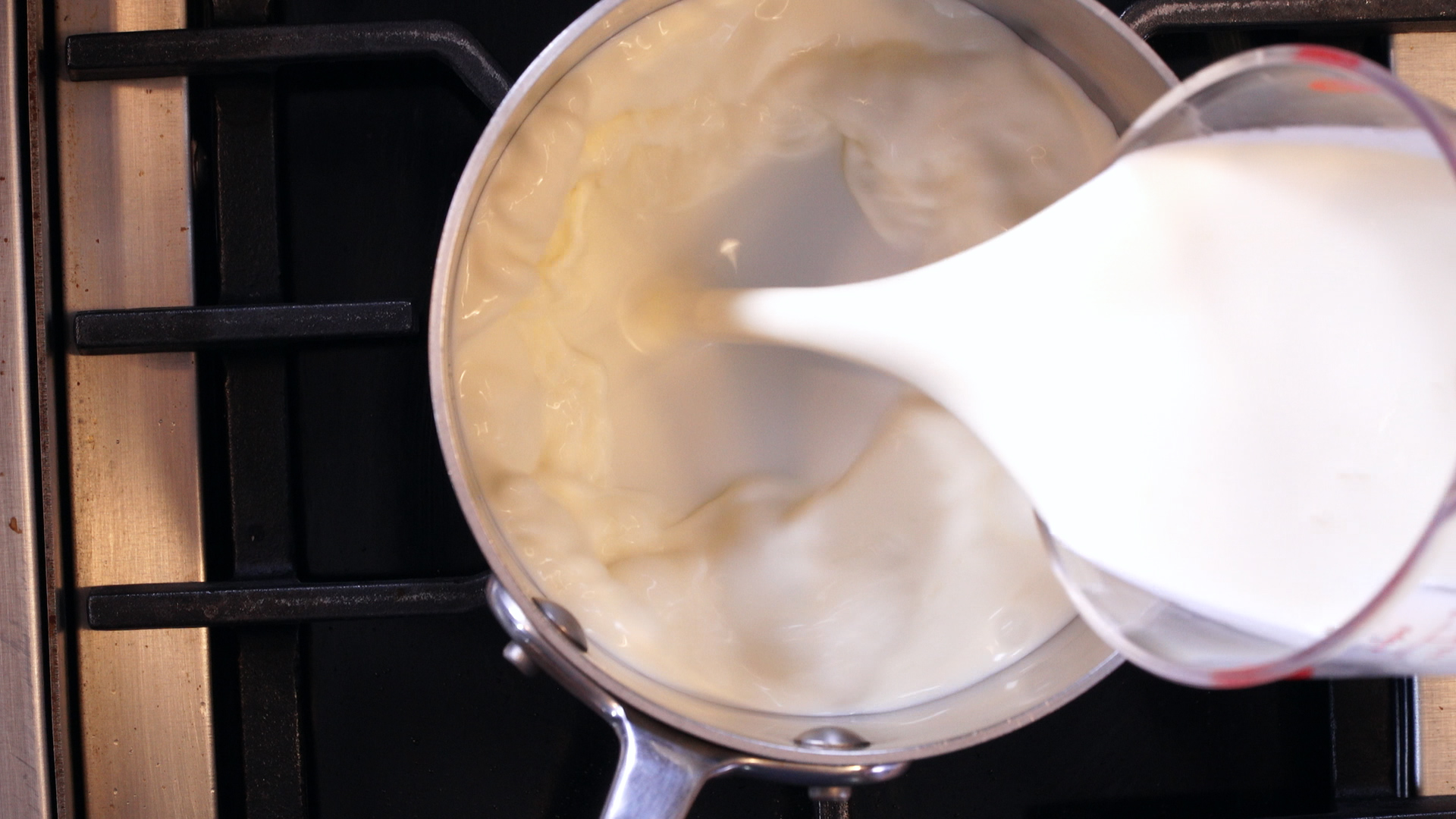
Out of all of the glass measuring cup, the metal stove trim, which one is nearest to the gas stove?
the metal stove trim

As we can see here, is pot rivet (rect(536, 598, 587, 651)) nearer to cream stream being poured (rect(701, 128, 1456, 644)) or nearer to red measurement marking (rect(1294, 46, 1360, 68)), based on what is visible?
cream stream being poured (rect(701, 128, 1456, 644))

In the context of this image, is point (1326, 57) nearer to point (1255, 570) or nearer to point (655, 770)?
point (1255, 570)

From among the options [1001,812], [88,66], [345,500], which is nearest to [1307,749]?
[1001,812]

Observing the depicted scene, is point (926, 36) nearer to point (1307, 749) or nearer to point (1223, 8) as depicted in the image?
point (1223, 8)

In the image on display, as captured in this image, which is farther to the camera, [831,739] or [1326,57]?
[831,739]

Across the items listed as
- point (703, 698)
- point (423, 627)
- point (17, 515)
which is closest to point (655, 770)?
point (703, 698)
